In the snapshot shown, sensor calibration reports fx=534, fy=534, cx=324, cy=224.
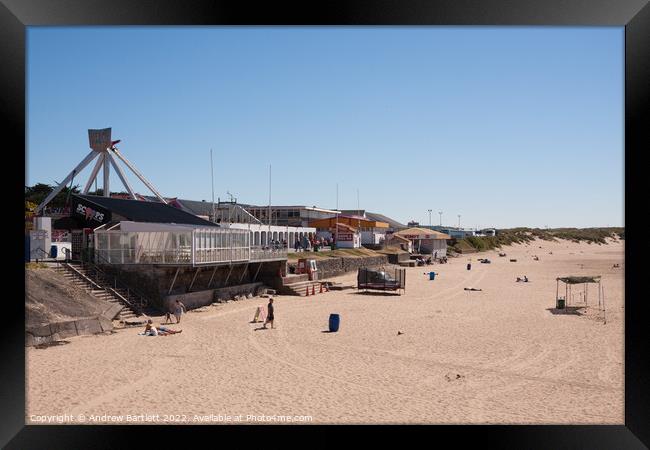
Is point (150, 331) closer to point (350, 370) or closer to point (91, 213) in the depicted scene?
point (350, 370)

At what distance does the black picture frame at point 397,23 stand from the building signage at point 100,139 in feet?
99.4

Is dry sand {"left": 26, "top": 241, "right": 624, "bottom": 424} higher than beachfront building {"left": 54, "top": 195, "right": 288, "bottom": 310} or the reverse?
the reverse

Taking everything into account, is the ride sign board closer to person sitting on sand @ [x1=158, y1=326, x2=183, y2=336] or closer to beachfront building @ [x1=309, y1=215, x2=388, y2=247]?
person sitting on sand @ [x1=158, y1=326, x2=183, y2=336]

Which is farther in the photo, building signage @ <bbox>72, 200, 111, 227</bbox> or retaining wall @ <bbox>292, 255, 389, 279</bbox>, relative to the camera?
retaining wall @ <bbox>292, 255, 389, 279</bbox>

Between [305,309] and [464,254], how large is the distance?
59402mm

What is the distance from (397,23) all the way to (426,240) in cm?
6252

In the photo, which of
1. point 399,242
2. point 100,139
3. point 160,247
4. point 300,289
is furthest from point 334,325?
point 399,242

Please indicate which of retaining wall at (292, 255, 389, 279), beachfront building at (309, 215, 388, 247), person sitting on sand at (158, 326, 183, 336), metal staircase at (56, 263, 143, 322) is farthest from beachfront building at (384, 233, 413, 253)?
person sitting on sand at (158, 326, 183, 336)

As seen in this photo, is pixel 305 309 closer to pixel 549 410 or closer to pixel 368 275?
pixel 368 275

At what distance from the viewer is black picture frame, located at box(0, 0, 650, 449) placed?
18.5ft

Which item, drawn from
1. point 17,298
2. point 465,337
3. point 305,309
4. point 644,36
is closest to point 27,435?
point 17,298

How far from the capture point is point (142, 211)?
26516 millimetres

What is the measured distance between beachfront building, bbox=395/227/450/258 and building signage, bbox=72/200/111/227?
1730 inches

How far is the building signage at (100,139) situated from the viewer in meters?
34.2
